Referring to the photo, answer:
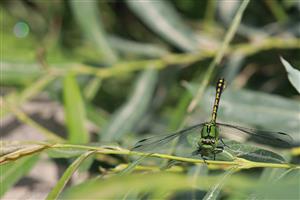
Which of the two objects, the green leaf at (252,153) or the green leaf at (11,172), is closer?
the green leaf at (252,153)

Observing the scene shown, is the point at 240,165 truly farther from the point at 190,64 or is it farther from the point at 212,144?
the point at 190,64

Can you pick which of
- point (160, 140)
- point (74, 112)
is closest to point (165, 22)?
point (74, 112)

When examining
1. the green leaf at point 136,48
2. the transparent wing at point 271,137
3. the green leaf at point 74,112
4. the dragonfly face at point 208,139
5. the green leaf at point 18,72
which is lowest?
the dragonfly face at point 208,139

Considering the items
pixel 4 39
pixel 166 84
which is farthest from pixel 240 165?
pixel 4 39

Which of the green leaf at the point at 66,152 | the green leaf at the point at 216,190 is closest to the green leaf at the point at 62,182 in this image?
the green leaf at the point at 66,152

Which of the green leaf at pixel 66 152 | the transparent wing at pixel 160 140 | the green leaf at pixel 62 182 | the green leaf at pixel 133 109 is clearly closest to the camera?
the green leaf at pixel 62 182

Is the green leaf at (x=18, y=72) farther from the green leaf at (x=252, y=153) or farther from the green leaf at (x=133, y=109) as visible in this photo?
the green leaf at (x=252, y=153)

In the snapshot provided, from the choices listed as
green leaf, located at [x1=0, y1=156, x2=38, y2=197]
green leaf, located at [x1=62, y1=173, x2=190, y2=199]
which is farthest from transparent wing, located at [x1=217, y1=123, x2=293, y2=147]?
green leaf, located at [x1=62, y1=173, x2=190, y2=199]
